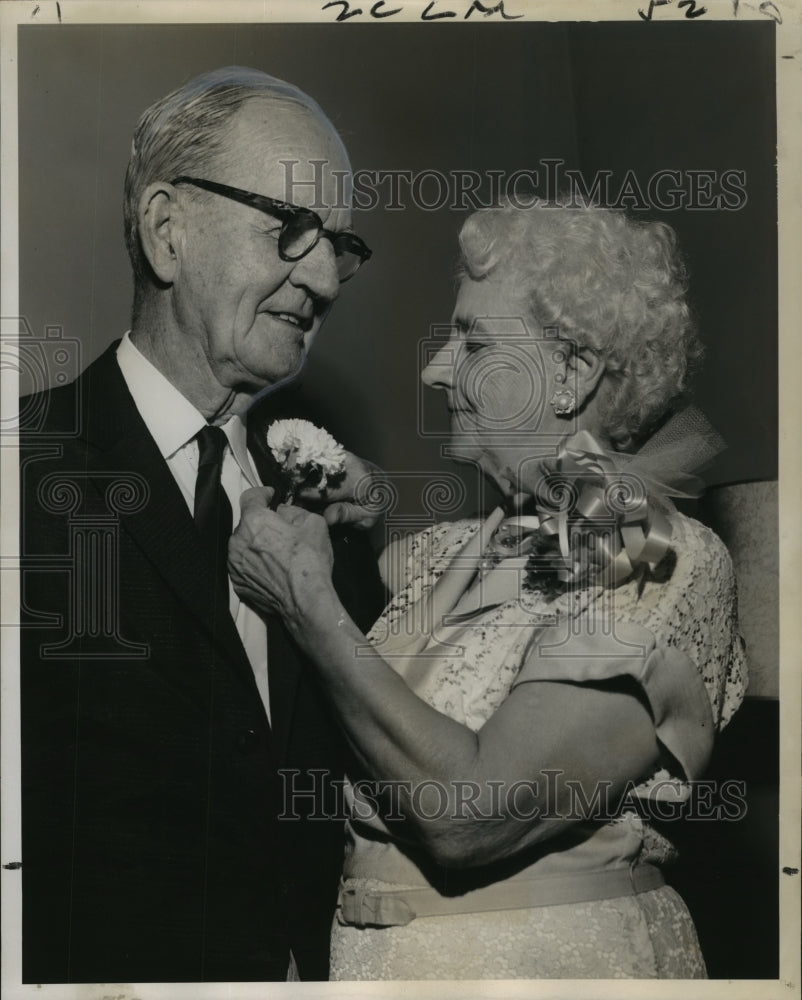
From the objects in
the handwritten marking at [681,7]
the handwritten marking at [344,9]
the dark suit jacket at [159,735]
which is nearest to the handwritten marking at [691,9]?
the handwritten marking at [681,7]

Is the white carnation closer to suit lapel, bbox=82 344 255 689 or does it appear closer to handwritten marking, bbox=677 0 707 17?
suit lapel, bbox=82 344 255 689

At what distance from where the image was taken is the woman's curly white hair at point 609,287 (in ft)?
8.61

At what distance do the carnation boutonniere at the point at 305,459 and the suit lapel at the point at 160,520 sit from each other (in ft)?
0.78

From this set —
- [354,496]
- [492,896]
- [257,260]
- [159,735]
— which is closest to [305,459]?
[354,496]

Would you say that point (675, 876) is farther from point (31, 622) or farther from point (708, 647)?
point (31, 622)

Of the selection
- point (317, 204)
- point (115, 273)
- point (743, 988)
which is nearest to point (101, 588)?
point (115, 273)

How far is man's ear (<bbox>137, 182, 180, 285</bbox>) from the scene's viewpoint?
272cm

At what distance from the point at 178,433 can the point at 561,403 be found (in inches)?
35.7

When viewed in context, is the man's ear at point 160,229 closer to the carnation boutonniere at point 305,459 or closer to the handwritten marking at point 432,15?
the carnation boutonniere at point 305,459

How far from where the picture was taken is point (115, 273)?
2793 mm

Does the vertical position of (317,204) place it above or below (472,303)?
above

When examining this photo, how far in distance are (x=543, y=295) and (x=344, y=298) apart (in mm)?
501

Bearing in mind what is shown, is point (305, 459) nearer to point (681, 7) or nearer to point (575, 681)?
point (575, 681)

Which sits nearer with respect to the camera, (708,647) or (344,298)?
(708,647)
